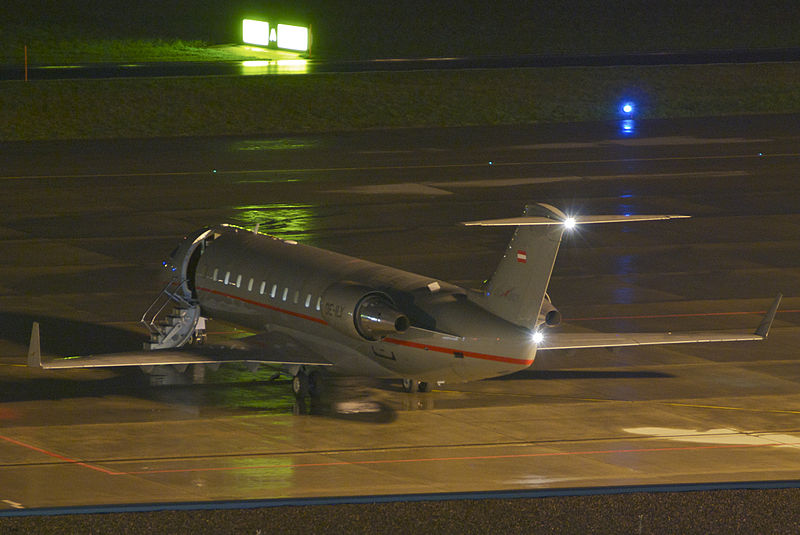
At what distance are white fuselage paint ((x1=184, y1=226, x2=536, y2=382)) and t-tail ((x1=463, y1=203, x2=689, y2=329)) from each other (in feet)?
1.12

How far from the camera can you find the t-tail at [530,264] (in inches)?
1174

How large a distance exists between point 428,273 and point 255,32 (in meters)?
58.6

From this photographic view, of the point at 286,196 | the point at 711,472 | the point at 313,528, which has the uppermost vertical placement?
the point at 286,196

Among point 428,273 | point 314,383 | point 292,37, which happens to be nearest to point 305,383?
point 314,383

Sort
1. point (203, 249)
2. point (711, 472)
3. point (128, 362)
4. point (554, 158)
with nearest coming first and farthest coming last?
point (711, 472), point (128, 362), point (203, 249), point (554, 158)

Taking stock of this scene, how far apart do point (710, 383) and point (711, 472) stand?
7.30 metres

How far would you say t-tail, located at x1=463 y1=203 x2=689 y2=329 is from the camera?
1174 inches

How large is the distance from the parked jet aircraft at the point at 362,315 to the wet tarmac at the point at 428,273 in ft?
3.78

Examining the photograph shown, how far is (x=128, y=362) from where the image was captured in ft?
105

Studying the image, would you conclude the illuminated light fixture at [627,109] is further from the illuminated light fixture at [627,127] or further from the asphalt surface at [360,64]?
the asphalt surface at [360,64]

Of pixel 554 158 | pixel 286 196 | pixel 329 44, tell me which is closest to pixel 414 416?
pixel 286 196

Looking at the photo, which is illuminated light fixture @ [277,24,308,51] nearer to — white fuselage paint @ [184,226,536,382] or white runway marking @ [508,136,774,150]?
white runway marking @ [508,136,774,150]

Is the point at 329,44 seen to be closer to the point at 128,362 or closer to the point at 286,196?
the point at 286,196

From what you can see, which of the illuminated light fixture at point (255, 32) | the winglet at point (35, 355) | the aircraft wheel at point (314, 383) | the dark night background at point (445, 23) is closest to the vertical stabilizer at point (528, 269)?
the aircraft wheel at point (314, 383)
